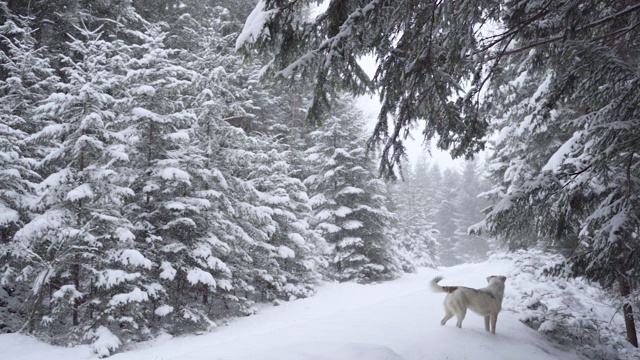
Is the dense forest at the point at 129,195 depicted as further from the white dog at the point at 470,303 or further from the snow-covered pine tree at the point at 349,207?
the white dog at the point at 470,303

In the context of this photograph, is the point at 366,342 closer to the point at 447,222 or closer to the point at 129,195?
the point at 129,195

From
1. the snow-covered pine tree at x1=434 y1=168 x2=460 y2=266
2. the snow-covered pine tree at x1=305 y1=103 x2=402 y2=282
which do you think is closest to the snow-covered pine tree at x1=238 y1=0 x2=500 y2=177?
the snow-covered pine tree at x1=305 y1=103 x2=402 y2=282

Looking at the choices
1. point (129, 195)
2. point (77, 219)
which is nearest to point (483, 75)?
point (129, 195)

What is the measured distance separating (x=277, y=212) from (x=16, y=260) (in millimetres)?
8449

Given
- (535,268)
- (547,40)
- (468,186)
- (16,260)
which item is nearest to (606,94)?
(547,40)

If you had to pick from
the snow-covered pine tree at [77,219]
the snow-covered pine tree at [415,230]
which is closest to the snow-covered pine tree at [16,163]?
the snow-covered pine tree at [77,219]

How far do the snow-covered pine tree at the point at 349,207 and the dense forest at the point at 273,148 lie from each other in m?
0.12

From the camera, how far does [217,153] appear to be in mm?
13242

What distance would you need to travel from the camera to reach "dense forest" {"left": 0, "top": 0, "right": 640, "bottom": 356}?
4535mm

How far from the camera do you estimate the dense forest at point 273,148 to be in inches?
179

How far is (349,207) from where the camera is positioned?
2027cm

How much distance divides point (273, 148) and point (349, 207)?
6.33m

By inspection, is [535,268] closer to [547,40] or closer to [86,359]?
[547,40]

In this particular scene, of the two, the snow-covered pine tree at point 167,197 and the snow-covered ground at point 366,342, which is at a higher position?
the snow-covered pine tree at point 167,197
